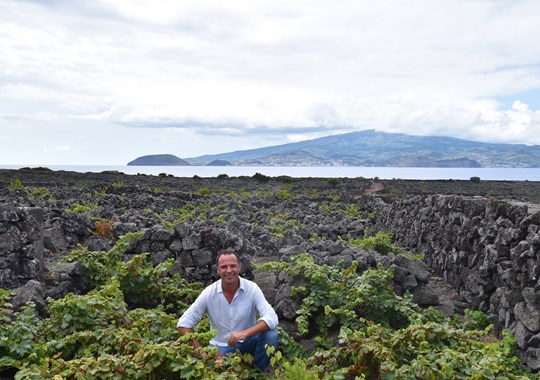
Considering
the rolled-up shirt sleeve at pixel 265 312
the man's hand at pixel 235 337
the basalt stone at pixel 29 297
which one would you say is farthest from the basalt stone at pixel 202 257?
the man's hand at pixel 235 337

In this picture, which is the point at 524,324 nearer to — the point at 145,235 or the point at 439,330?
the point at 439,330

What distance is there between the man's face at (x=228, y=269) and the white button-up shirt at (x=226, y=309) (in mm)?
210

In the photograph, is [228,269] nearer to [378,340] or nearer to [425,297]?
[378,340]

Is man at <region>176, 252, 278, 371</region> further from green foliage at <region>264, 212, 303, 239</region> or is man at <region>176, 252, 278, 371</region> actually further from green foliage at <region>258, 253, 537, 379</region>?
green foliage at <region>264, 212, 303, 239</region>

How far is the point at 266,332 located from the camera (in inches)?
283

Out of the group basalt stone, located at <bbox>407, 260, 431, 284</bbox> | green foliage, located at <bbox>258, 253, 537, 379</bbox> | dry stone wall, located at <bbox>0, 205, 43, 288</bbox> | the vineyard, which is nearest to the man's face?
the vineyard

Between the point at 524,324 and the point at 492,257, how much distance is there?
2.33 metres

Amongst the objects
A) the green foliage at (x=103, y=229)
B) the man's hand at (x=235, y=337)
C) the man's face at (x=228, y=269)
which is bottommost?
the man's hand at (x=235, y=337)

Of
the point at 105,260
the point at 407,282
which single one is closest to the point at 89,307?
the point at 105,260

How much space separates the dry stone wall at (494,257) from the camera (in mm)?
8194

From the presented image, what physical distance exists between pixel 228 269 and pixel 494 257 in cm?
585

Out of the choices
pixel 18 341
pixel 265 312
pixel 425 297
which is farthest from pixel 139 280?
pixel 425 297

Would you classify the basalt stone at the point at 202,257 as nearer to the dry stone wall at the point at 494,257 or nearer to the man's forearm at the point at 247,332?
the man's forearm at the point at 247,332

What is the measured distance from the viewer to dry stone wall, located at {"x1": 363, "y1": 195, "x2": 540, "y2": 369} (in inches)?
323
